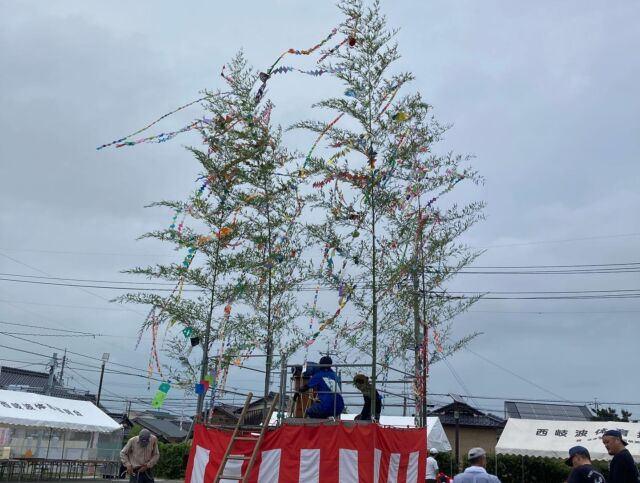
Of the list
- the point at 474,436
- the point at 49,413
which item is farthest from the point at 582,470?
the point at 474,436

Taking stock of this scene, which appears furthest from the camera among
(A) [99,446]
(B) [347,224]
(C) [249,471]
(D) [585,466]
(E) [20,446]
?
(A) [99,446]

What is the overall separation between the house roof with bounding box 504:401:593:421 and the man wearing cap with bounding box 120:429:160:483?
80.9 ft

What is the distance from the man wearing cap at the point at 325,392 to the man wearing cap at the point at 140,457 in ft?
8.77

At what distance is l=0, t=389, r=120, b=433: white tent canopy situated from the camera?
20.3 metres

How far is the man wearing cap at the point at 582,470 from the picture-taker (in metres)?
5.75

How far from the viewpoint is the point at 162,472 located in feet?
93.7

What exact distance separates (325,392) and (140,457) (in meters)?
3.39

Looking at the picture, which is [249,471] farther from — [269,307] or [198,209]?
[198,209]

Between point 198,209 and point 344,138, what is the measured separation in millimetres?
3135

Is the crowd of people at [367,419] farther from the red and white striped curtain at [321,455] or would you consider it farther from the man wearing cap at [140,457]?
the red and white striped curtain at [321,455]

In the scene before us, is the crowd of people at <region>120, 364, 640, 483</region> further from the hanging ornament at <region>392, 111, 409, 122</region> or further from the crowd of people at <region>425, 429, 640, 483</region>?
the hanging ornament at <region>392, 111, 409, 122</region>

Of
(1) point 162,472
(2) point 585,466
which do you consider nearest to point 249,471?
(2) point 585,466

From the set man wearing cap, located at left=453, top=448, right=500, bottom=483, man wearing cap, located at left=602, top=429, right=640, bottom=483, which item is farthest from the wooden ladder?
man wearing cap, located at left=602, top=429, right=640, bottom=483

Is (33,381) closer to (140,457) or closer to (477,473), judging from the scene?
(140,457)
